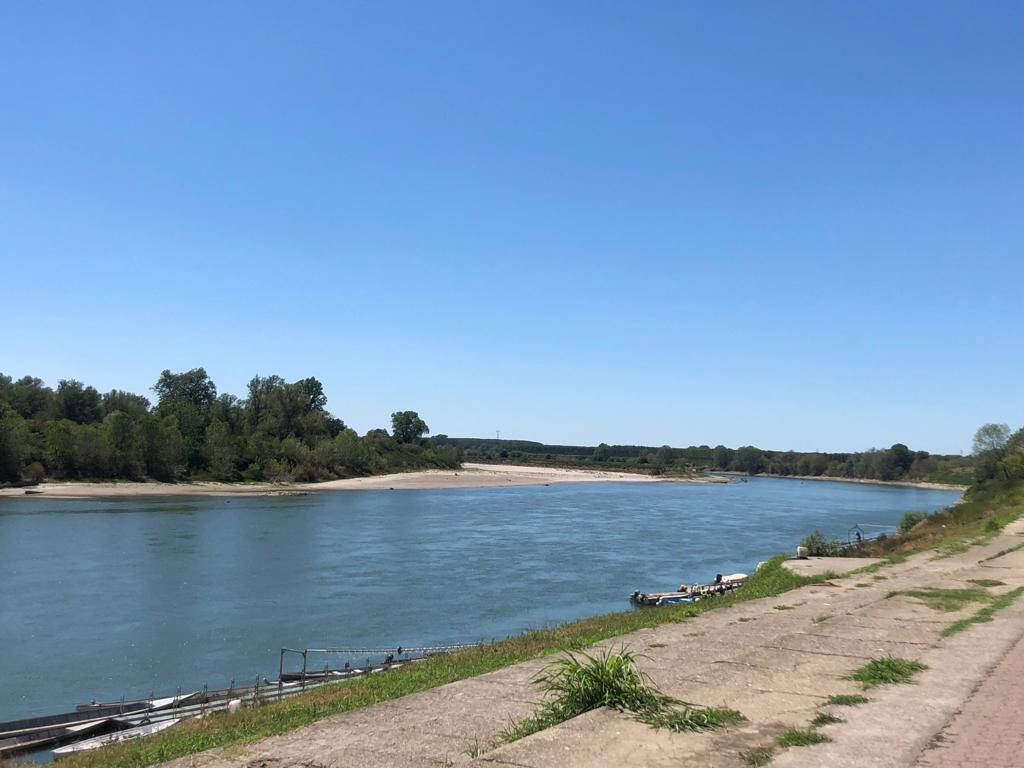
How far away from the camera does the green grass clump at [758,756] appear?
6.21 metres

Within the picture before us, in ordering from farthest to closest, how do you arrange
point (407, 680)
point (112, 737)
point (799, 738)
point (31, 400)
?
1. point (31, 400)
2. point (112, 737)
3. point (407, 680)
4. point (799, 738)

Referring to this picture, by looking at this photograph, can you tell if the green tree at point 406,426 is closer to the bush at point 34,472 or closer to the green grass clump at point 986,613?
the bush at point 34,472

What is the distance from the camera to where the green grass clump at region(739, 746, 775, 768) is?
20.4 feet

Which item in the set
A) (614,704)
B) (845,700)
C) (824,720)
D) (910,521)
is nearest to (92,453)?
(910,521)

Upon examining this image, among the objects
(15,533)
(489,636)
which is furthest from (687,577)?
(15,533)

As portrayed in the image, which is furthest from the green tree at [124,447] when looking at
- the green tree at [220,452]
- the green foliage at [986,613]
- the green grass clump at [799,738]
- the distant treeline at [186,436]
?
the green grass clump at [799,738]

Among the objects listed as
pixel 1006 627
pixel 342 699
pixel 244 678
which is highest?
pixel 1006 627

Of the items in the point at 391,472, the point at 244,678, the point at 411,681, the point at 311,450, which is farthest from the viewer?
the point at 391,472

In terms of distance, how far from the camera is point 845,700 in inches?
325

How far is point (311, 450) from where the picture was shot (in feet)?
435

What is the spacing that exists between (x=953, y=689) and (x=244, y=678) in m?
20.4

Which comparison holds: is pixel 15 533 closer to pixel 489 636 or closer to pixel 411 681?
pixel 489 636

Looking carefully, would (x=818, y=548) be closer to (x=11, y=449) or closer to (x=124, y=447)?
(x=11, y=449)

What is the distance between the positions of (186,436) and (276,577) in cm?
8027
